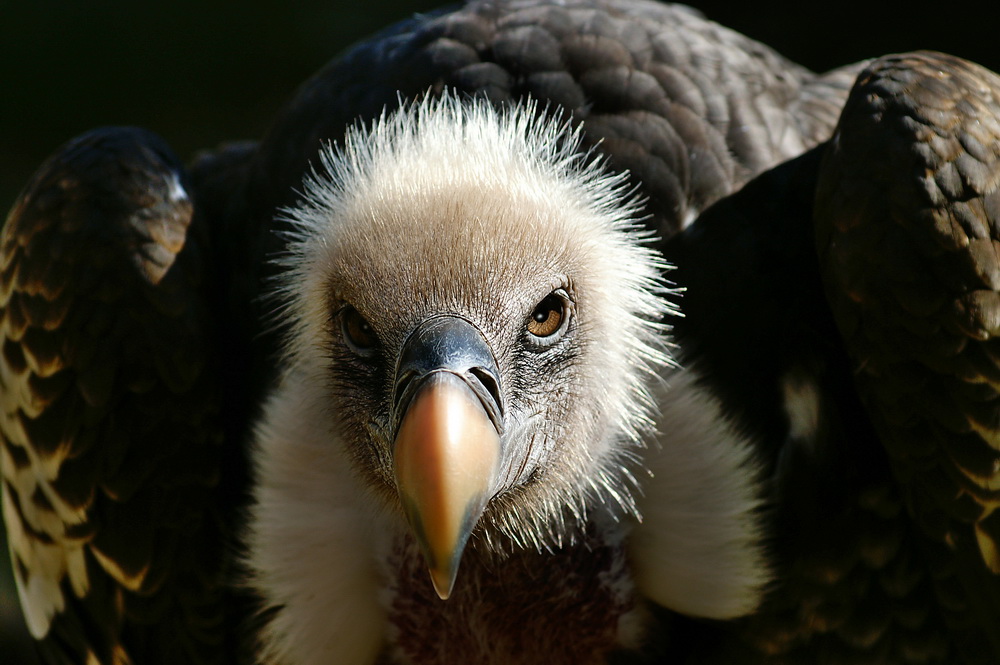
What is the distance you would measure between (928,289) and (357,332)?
1.15 meters

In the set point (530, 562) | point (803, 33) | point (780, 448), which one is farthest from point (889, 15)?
point (530, 562)

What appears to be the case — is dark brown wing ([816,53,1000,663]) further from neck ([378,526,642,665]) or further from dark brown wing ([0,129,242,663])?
dark brown wing ([0,129,242,663])

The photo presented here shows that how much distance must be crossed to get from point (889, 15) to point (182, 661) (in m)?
4.99

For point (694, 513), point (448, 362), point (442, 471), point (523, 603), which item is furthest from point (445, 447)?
point (694, 513)

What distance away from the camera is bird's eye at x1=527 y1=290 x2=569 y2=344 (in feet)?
7.84

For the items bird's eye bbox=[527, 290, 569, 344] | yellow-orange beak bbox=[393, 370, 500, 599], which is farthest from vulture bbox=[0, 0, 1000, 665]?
yellow-orange beak bbox=[393, 370, 500, 599]

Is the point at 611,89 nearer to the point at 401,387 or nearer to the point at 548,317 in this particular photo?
the point at 548,317

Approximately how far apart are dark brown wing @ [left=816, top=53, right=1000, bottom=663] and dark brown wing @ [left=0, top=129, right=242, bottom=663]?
1.48 m

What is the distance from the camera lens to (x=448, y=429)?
1.98 metres

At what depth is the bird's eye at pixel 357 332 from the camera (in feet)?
7.84

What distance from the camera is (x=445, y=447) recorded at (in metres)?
1.97

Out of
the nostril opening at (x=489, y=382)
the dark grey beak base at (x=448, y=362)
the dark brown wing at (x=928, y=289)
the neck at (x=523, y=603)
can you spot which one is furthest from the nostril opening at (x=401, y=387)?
the dark brown wing at (x=928, y=289)

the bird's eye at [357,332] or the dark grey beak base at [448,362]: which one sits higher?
the dark grey beak base at [448,362]

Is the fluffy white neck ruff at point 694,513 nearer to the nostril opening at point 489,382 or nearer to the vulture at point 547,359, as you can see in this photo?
the vulture at point 547,359
